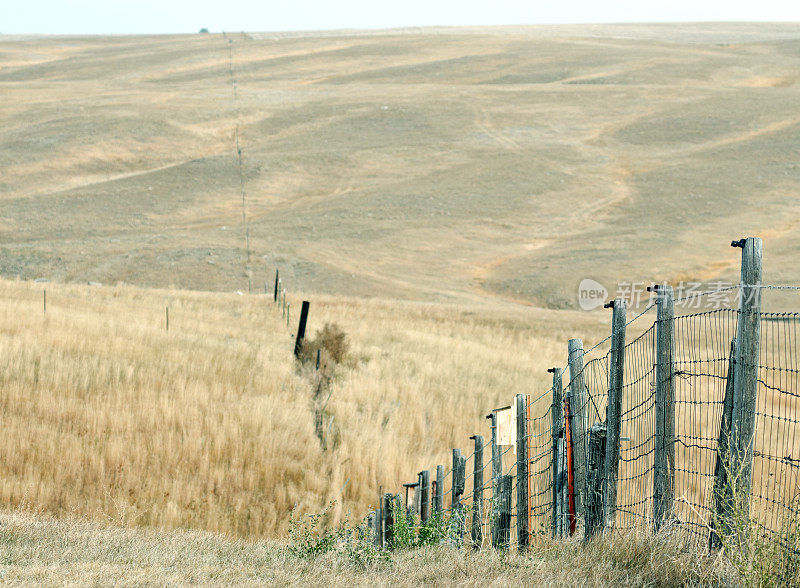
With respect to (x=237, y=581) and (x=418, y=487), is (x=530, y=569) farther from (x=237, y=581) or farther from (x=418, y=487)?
(x=418, y=487)

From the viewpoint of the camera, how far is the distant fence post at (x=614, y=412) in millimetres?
5836

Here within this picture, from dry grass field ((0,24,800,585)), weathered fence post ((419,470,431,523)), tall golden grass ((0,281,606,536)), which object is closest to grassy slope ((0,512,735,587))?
dry grass field ((0,24,800,585))

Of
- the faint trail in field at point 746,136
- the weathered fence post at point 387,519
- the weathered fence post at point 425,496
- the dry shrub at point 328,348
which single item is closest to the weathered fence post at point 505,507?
the weathered fence post at point 387,519

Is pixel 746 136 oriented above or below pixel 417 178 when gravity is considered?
above

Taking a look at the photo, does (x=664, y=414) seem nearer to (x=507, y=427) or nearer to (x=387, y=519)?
(x=507, y=427)

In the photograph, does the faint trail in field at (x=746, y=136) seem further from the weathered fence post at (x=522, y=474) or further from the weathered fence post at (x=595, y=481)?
the weathered fence post at (x=595, y=481)

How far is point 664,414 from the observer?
560 cm

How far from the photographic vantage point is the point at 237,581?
5223mm

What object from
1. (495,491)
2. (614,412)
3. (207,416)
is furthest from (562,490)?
(207,416)

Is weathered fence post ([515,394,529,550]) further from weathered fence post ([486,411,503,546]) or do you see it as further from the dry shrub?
the dry shrub

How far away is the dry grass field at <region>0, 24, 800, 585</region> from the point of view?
9.43 meters

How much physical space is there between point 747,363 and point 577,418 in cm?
172

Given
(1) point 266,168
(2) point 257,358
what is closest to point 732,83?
(1) point 266,168

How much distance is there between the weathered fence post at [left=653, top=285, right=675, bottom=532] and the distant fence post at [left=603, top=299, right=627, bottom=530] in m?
0.30
